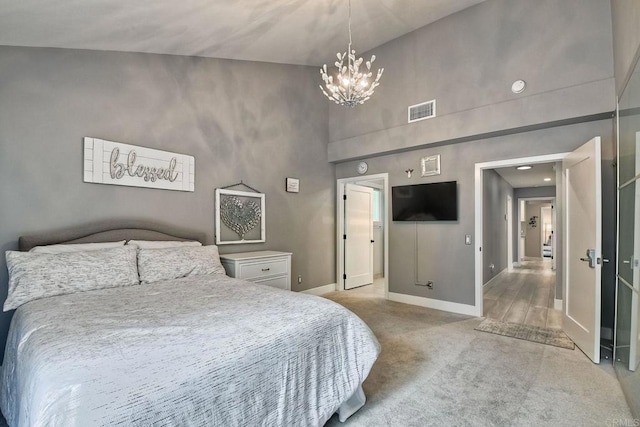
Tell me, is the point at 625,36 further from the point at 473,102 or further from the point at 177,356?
the point at 177,356

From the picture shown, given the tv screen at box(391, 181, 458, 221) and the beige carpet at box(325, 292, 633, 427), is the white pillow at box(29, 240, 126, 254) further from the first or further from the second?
the tv screen at box(391, 181, 458, 221)

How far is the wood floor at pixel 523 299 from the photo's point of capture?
12.9 feet

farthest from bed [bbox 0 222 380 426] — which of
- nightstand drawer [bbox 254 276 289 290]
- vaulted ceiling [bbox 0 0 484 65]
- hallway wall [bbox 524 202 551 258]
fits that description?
hallway wall [bbox 524 202 551 258]

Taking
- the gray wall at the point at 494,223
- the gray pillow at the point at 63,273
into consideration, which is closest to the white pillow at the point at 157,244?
the gray pillow at the point at 63,273

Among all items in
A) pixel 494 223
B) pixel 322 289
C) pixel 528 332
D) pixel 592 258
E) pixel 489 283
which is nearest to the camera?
pixel 592 258

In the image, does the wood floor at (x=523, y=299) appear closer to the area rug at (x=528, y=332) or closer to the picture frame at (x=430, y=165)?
the area rug at (x=528, y=332)

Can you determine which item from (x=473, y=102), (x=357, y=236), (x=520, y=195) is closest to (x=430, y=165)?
(x=473, y=102)

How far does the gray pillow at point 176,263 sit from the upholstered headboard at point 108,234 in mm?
348

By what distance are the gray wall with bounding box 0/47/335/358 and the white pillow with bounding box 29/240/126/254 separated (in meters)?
0.28

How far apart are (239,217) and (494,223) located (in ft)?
18.4

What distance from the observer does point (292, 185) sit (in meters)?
4.82

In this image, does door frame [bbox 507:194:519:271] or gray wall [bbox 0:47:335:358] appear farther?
door frame [bbox 507:194:519:271]

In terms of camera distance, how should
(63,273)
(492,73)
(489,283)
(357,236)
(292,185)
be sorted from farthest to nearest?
(489,283)
(357,236)
(292,185)
(492,73)
(63,273)

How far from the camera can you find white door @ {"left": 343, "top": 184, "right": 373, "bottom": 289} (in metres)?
5.61
